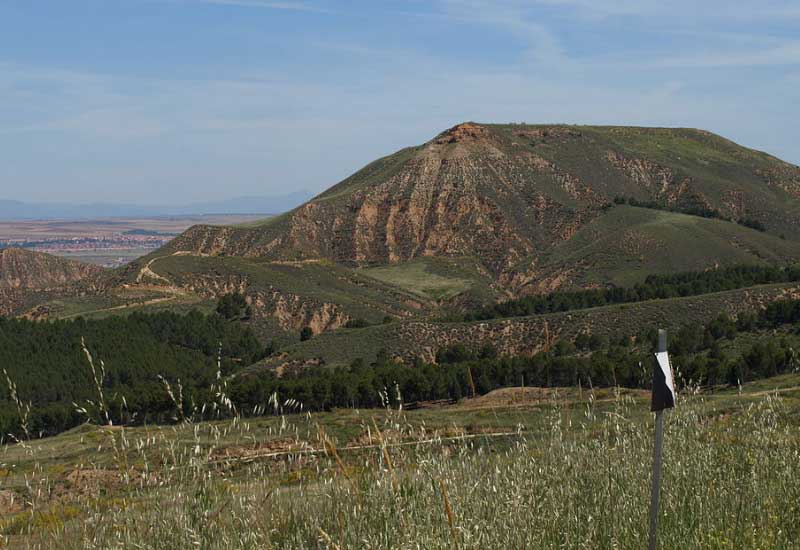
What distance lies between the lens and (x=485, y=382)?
47.1 metres

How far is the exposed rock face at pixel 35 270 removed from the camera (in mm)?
165750

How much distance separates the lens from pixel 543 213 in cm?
12538

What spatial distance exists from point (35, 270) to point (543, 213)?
366 feet

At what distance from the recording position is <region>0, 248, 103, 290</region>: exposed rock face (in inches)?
6526

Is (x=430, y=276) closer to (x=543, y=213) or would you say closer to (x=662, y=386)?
(x=543, y=213)

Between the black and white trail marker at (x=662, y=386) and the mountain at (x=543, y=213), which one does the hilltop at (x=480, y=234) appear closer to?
the mountain at (x=543, y=213)

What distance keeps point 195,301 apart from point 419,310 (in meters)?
26.4

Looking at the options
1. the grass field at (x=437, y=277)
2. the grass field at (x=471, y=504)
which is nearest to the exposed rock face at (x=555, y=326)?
the grass field at (x=437, y=277)

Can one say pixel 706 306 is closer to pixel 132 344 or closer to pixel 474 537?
pixel 132 344

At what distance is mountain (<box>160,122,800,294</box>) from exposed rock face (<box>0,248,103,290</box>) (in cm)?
5474

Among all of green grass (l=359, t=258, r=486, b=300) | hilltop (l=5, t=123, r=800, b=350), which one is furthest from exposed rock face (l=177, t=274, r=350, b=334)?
green grass (l=359, t=258, r=486, b=300)

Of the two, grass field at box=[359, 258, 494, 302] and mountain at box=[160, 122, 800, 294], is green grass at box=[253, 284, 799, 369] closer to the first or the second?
grass field at box=[359, 258, 494, 302]

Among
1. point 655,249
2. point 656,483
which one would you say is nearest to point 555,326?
point 655,249

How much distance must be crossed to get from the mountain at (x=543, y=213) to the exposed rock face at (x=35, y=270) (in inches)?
2155
